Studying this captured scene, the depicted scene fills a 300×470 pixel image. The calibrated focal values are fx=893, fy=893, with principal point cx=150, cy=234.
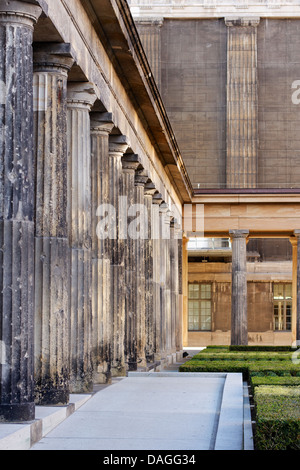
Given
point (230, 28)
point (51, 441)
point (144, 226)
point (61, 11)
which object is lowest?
point (51, 441)

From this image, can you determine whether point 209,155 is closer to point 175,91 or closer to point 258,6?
point 175,91

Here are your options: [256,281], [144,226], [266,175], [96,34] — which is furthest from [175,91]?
[96,34]

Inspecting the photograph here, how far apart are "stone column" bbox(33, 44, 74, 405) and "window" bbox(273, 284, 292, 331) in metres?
43.1

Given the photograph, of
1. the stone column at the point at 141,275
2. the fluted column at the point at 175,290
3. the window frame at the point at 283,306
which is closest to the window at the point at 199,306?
the window frame at the point at 283,306

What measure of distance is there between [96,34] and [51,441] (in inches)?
365

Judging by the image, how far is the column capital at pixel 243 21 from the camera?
55375mm

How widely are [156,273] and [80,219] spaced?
49.3 feet

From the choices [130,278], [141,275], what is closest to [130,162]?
[130,278]

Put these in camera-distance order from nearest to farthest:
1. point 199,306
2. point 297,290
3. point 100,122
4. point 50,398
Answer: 1. point 50,398
2. point 100,122
3. point 297,290
4. point 199,306

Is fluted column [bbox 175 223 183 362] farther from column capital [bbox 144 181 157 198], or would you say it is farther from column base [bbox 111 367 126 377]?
column base [bbox 111 367 126 377]

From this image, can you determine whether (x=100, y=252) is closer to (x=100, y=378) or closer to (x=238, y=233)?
(x=100, y=378)

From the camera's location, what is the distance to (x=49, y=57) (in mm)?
13734

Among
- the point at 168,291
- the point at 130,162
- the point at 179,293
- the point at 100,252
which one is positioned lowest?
the point at 179,293
